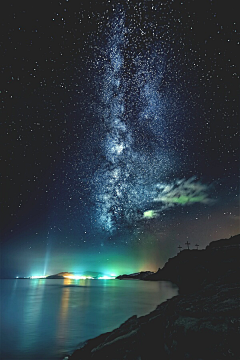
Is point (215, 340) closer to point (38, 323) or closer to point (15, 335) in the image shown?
point (15, 335)

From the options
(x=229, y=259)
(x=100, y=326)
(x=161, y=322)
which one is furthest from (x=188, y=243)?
(x=161, y=322)

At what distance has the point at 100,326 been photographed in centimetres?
2545

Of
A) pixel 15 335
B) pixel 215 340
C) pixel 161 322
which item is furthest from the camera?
pixel 15 335

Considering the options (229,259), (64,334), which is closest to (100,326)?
(64,334)

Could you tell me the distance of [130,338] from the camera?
9203 millimetres

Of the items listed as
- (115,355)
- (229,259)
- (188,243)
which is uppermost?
(188,243)

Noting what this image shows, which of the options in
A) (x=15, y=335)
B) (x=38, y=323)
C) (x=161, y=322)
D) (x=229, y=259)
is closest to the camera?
(x=161, y=322)

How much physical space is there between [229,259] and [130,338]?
29.8m

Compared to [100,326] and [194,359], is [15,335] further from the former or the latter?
[194,359]

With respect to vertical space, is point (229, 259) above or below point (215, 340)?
above

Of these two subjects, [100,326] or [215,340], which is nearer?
[215,340]

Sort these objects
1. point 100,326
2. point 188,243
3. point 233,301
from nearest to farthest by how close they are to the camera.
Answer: point 233,301
point 100,326
point 188,243

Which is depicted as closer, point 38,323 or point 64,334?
point 64,334

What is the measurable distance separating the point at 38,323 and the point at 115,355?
2405 centimetres
